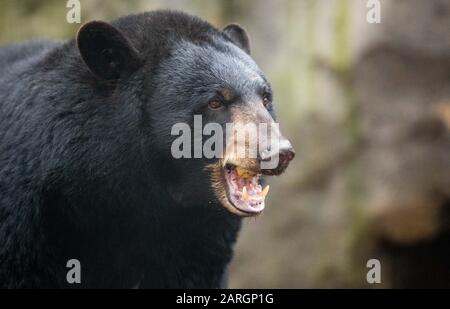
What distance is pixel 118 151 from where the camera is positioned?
4.54 meters

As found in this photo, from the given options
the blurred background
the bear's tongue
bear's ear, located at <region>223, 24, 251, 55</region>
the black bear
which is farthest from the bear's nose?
the blurred background

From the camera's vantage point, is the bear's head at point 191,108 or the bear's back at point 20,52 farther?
the bear's back at point 20,52

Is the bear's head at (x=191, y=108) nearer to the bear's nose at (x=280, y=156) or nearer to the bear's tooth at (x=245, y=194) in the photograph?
the bear's tooth at (x=245, y=194)

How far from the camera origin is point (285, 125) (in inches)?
378

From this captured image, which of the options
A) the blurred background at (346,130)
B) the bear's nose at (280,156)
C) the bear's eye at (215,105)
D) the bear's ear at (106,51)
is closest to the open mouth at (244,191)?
the bear's nose at (280,156)

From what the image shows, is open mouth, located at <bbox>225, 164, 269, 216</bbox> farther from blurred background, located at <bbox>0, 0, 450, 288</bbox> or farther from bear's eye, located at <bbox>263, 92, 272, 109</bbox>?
blurred background, located at <bbox>0, 0, 450, 288</bbox>

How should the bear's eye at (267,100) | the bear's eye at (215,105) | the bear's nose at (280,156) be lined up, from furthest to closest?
the bear's eye at (267,100) → the bear's eye at (215,105) → the bear's nose at (280,156)

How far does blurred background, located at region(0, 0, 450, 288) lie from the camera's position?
9.40m

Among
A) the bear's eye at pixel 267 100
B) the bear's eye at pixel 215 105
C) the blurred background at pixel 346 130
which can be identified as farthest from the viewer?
the blurred background at pixel 346 130

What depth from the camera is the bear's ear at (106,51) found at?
4.54 metres
